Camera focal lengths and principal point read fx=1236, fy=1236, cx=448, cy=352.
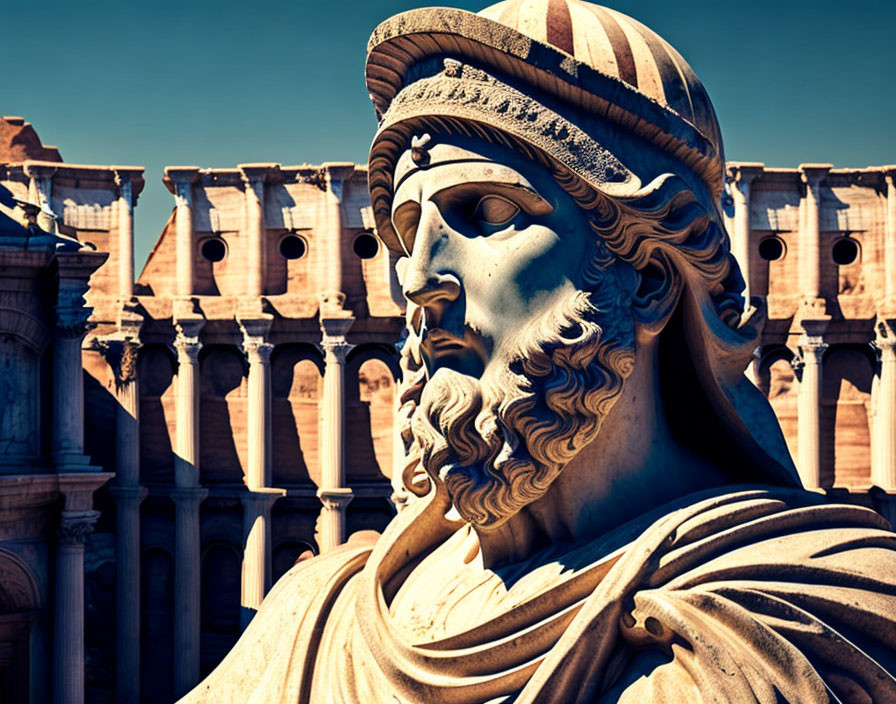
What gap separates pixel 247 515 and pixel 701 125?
23815 mm

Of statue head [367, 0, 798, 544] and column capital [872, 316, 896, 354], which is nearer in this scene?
statue head [367, 0, 798, 544]

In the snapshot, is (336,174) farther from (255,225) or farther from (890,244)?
(890,244)

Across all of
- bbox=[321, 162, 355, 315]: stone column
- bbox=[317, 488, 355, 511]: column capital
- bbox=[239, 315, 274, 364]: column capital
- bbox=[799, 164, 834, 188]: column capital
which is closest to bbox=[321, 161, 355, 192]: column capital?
bbox=[321, 162, 355, 315]: stone column

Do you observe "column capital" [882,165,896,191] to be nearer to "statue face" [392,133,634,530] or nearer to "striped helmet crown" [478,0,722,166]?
"striped helmet crown" [478,0,722,166]

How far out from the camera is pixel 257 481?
26.1m

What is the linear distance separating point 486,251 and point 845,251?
25.6 meters

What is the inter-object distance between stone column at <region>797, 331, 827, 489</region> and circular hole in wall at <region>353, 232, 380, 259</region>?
9531 millimetres

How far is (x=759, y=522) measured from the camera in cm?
322

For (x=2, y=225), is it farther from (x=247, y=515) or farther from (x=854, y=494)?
(x=854, y=494)

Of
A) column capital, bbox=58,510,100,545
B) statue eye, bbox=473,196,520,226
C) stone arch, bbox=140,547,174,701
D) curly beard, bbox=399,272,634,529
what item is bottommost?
stone arch, bbox=140,547,174,701

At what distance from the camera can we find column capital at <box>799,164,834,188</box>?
26484mm

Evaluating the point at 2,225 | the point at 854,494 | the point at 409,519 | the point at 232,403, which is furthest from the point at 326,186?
the point at 409,519

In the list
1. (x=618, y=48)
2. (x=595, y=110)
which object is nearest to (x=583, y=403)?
(x=595, y=110)

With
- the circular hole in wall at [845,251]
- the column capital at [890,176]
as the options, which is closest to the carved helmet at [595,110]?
the column capital at [890,176]
